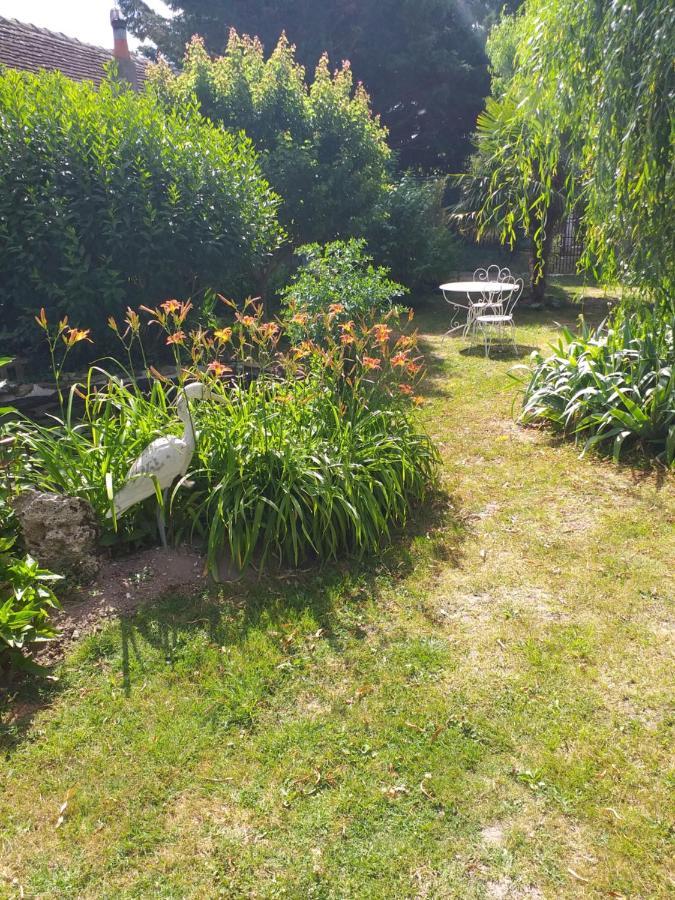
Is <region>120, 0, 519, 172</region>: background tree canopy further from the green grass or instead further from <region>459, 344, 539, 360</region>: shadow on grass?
the green grass

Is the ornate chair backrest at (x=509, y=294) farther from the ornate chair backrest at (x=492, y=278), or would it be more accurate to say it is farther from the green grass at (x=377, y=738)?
the green grass at (x=377, y=738)

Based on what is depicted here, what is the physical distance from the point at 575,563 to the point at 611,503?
2.96 feet

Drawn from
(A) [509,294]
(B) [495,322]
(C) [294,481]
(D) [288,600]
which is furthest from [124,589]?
(A) [509,294]

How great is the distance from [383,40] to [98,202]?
18.8 m

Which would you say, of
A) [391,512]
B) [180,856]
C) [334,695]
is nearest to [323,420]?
[391,512]

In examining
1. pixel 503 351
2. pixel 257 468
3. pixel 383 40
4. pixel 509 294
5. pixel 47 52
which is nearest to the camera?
pixel 257 468

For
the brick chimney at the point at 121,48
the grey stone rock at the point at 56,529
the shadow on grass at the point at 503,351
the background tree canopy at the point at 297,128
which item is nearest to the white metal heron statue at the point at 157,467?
the grey stone rock at the point at 56,529

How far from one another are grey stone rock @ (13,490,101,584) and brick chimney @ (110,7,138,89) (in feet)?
36.1

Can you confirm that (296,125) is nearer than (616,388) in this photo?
No

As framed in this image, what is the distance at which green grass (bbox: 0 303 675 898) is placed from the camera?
205cm

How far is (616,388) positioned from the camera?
5.21 m

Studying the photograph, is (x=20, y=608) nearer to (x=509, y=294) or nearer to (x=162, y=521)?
(x=162, y=521)

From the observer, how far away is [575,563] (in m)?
3.77

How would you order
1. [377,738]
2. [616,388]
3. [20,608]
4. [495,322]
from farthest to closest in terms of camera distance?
[495,322], [616,388], [20,608], [377,738]
